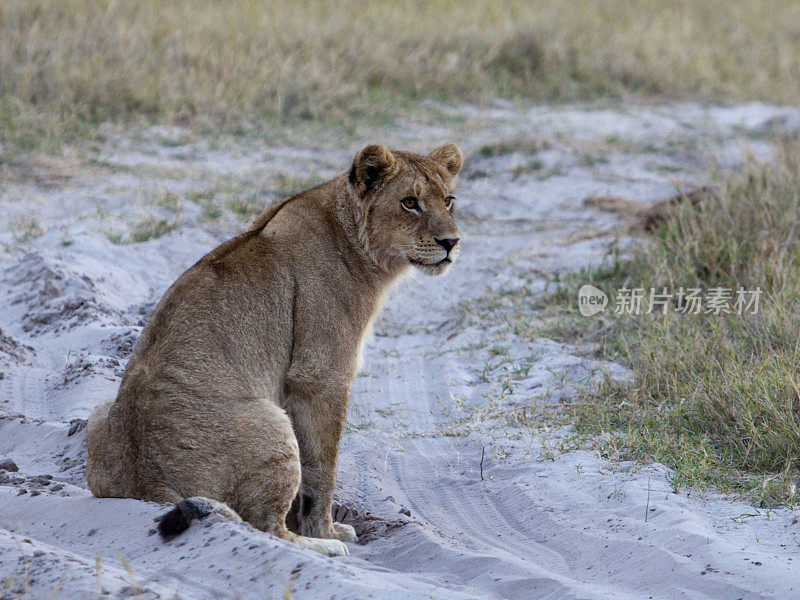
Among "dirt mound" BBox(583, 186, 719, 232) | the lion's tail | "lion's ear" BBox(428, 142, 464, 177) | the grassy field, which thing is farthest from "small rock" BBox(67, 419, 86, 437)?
the grassy field

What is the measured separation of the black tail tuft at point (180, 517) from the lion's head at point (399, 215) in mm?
1671

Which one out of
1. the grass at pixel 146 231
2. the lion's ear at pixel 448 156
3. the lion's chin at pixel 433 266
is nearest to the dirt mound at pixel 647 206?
the lion's ear at pixel 448 156

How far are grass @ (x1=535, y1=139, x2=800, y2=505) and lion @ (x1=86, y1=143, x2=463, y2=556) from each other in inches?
58.1

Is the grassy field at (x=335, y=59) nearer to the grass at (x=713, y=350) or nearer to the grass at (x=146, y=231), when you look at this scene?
the grass at (x=146, y=231)

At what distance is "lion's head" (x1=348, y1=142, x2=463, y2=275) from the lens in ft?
15.8

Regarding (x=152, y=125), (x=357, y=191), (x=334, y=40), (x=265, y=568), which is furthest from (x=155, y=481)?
(x=334, y=40)

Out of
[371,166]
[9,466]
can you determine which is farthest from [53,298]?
[371,166]

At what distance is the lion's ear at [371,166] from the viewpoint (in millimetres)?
4766

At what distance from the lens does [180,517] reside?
3.54m

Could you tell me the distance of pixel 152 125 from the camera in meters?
10.4

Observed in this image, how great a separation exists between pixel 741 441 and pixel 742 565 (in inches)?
49.1

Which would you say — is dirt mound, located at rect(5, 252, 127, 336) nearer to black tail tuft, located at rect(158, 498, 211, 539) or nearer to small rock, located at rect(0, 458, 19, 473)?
small rock, located at rect(0, 458, 19, 473)

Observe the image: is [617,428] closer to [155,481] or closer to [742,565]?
[742,565]

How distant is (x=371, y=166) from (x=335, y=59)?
802cm
